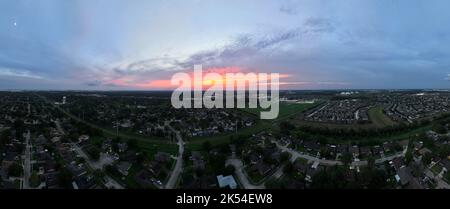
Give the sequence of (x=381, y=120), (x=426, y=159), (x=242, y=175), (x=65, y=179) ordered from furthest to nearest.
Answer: (x=381, y=120) → (x=426, y=159) → (x=242, y=175) → (x=65, y=179)

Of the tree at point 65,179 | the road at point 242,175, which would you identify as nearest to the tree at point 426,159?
the road at point 242,175

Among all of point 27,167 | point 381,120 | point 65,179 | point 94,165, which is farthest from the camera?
point 381,120

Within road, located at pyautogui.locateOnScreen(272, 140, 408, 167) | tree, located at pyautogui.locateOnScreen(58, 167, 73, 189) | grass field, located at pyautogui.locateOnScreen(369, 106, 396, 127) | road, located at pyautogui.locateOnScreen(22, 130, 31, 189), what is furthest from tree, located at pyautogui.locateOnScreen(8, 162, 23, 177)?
grass field, located at pyautogui.locateOnScreen(369, 106, 396, 127)

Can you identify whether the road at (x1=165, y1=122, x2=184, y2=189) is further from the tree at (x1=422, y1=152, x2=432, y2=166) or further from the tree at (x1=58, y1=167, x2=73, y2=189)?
the tree at (x1=422, y1=152, x2=432, y2=166)

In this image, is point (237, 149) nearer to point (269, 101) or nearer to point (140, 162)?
point (140, 162)

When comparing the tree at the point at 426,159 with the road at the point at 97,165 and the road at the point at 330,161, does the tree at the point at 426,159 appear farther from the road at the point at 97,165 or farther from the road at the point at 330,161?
the road at the point at 97,165

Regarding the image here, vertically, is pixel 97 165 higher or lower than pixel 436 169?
lower

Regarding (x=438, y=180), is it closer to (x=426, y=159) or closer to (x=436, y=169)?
(x=436, y=169)

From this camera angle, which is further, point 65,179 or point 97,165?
point 97,165

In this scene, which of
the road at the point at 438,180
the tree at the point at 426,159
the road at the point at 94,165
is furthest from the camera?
the tree at the point at 426,159

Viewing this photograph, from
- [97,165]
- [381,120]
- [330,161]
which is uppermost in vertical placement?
[381,120]

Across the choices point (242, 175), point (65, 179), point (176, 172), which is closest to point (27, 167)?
point (65, 179)
